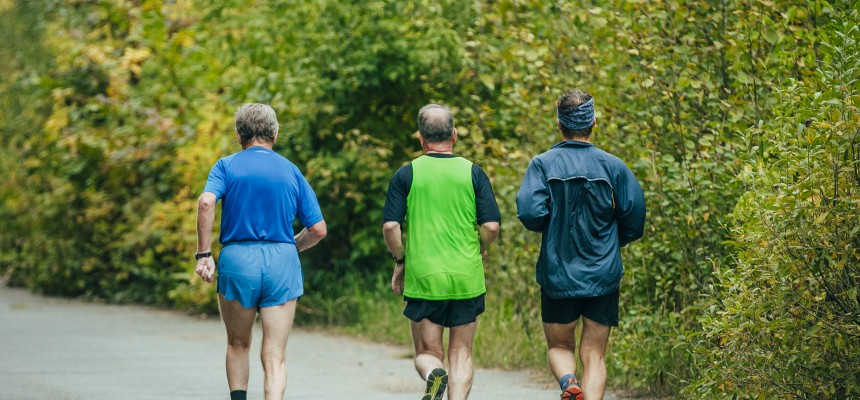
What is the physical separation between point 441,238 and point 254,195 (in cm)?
99

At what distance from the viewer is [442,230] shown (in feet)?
20.6

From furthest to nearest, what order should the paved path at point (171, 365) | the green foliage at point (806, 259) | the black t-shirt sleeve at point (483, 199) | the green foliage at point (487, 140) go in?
the paved path at point (171, 365) < the black t-shirt sleeve at point (483, 199) < the green foliage at point (487, 140) < the green foliage at point (806, 259)

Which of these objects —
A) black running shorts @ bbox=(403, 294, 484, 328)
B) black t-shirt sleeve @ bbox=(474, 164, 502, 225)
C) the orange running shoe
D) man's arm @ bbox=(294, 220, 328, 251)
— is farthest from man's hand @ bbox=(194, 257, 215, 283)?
the orange running shoe

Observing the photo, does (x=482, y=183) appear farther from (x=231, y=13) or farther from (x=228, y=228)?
(x=231, y=13)

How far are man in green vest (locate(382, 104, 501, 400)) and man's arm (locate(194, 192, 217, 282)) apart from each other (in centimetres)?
89

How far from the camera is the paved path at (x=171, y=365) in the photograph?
8578 mm

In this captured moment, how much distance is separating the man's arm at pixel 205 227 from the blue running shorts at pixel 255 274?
0.08 meters

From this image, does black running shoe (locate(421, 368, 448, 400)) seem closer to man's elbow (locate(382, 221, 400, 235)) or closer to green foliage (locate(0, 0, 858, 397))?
man's elbow (locate(382, 221, 400, 235))

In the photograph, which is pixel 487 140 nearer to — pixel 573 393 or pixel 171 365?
pixel 171 365

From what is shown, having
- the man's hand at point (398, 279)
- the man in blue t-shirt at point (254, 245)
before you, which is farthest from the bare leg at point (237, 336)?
the man's hand at point (398, 279)

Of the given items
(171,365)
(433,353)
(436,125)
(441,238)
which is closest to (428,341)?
(433,353)

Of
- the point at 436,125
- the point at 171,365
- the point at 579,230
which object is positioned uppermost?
the point at 436,125

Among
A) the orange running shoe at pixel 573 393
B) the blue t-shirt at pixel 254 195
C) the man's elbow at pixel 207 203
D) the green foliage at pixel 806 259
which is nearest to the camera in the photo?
the green foliage at pixel 806 259

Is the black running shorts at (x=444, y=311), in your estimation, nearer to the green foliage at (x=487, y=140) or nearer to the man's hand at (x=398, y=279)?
the man's hand at (x=398, y=279)
